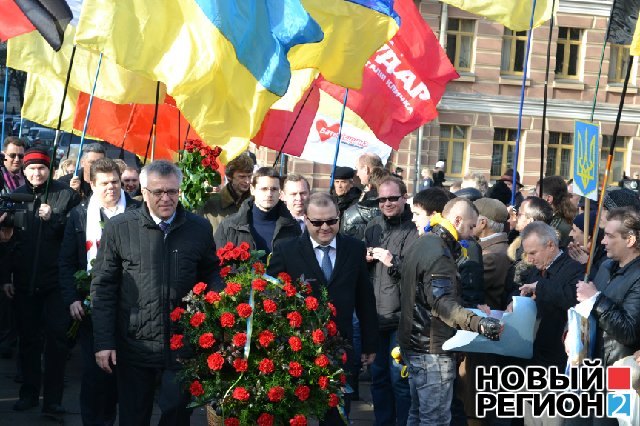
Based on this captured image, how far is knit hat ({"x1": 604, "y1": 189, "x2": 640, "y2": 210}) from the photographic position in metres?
9.42

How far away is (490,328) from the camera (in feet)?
21.7

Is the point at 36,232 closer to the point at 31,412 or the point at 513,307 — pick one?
the point at 31,412

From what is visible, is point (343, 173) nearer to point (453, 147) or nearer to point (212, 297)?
point (212, 297)

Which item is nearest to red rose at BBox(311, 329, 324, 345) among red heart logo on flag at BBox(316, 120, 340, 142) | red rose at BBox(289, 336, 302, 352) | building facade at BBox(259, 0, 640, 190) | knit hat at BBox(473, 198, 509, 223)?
red rose at BBox(289, 336, 302, 352)

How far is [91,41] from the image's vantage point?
8.20 meters

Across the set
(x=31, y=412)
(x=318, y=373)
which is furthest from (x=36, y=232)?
(x=318, y=373)

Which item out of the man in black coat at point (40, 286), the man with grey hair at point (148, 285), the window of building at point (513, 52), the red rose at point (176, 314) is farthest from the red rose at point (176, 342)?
the window of building at point (513, 52)

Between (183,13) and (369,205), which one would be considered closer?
(183,13)

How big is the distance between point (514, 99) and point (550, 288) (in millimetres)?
25172

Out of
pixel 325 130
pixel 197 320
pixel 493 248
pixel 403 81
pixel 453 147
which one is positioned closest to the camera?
pixel 197 320

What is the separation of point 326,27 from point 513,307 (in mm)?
3675

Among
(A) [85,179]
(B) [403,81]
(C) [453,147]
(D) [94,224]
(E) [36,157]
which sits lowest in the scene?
(D) [94,224]

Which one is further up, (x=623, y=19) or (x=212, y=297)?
(x=623, y=19)

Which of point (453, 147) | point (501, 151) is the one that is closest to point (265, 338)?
point (453, 147)
